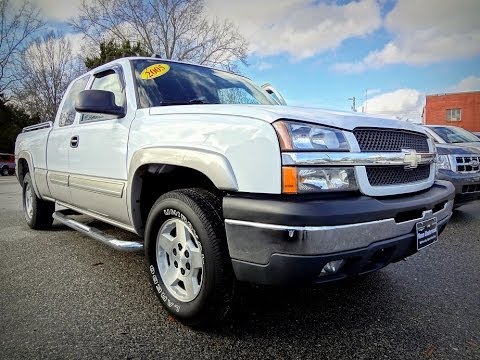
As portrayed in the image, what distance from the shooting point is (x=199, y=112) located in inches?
87.5

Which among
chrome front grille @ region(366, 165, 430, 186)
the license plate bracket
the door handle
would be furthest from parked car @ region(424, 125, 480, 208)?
the door handle

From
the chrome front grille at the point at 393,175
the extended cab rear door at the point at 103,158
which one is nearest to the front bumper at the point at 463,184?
the chrome front grille at the point at 393,175

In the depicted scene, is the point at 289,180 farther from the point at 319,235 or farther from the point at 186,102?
the point at 186,102

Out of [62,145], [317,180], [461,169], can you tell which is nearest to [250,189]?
[317,180]

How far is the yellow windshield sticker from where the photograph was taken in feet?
9.78

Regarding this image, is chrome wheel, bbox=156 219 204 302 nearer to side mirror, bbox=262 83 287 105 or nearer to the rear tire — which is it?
side mirror, bbox=262 83 287 105

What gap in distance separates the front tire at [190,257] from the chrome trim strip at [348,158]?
21.9 inches

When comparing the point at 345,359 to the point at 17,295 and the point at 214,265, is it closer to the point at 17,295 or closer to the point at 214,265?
the point at 214,265

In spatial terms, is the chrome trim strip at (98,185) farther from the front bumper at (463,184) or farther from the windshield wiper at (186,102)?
the front bumper at (463,184)

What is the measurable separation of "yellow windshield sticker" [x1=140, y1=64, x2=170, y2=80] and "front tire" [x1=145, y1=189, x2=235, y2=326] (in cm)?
120

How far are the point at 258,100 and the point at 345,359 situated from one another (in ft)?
8.15

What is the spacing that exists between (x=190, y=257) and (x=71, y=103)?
Answer: 282cm

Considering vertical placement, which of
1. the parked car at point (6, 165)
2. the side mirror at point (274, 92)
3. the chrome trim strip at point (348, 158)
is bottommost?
the parked car at point (6, 165)

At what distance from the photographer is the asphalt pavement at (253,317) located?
78.2 inches
